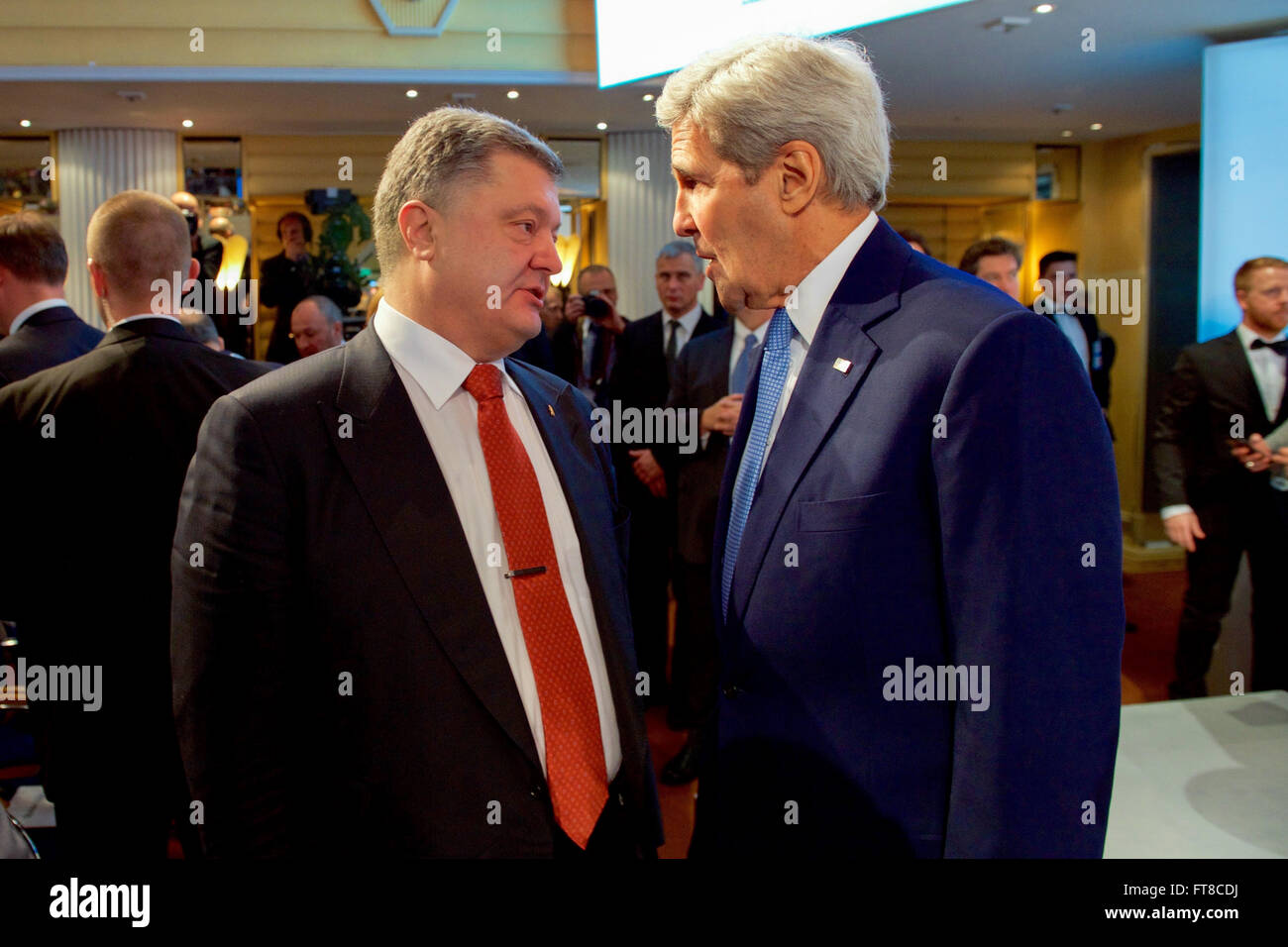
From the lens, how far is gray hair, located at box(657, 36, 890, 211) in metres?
1.23

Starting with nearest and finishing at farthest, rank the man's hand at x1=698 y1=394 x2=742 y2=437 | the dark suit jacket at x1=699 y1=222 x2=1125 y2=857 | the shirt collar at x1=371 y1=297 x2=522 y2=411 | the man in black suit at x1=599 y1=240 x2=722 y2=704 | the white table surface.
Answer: the dark suit jacket at x1=699 y1=222 x2=1125 y2=857 < the shirt collar at x1=371 y1=297 x2=522 y2=411 < the white table surface < the man's hand at x1=698 y1=394 x2=742 y2=437 < the man in black suit at x1=599 y1=240 x2=722 y2=704

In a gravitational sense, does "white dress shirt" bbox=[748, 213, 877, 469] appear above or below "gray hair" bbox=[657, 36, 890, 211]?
below

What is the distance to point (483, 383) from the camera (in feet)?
4.68

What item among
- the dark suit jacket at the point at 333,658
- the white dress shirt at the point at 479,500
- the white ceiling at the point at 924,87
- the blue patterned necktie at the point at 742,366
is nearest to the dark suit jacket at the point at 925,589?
the white dress shirt at the point at 479,500

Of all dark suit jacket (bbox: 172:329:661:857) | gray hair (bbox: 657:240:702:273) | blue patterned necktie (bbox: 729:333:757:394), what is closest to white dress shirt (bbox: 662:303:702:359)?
gray hair (bbox: 657:240:702:273)

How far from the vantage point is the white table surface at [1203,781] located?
2326mm

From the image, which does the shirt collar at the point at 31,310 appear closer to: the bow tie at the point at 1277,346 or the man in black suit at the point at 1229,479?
the man in black suit at the point at 1229,479

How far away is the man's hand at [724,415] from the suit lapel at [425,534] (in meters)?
1.83

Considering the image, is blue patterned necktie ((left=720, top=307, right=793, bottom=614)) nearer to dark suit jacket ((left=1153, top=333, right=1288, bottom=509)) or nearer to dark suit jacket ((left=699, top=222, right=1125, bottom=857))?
dark suit jacket ((left=699, top=222, right=1125, bottom=857))

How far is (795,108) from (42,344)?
2342 millimetres

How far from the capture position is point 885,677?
118 centimetres

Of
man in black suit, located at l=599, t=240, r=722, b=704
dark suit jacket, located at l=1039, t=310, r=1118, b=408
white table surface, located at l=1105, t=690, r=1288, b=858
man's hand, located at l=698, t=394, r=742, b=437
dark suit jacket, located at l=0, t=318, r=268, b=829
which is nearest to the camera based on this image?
dark suit jacket, located at l=0, t=318, r=268, b=829

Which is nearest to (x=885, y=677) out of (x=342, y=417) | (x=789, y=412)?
(x=789, y=412)
